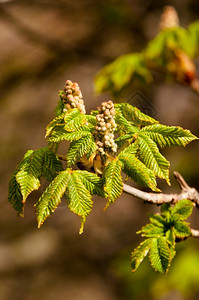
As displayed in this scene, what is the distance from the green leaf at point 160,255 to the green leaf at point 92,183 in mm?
260

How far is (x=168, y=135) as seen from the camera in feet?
3.52

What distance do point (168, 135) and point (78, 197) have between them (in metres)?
0.31

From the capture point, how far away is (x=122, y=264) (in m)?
3.73

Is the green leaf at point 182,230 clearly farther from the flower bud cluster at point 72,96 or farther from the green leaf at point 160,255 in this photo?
the flower bud cluster at point 72,96

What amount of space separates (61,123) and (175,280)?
2.54 m

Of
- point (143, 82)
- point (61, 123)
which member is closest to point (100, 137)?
point (61, 123)

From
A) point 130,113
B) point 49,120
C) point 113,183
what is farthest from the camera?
point 49,120

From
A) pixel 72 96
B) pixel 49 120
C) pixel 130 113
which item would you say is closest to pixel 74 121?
pixel 72 96

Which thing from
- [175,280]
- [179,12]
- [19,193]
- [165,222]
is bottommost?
[175,280]

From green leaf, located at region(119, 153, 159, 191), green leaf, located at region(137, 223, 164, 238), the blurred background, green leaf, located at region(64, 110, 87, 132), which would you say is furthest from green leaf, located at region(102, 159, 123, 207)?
the blurred background

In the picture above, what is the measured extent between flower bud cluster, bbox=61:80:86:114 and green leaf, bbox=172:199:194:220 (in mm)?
444

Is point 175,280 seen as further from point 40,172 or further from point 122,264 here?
point 40,172

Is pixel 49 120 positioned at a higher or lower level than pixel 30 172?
higher

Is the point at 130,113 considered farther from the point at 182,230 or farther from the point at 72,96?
the point at 182,230
